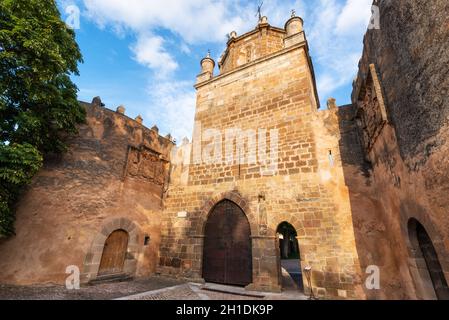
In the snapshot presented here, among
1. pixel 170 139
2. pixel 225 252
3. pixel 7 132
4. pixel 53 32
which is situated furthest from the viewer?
pixel 170 139

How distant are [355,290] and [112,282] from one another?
20.8ft

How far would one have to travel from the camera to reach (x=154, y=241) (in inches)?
298

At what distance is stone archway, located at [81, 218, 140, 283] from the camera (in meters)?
5.69

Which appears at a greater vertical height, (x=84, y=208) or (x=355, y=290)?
(x=84, y=208)

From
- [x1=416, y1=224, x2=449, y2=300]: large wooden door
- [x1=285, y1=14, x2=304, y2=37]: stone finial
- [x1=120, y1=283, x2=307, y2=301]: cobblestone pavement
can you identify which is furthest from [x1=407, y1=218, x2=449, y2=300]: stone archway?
[x1=285, y1=14, x2=304, y2=37]: stone finial

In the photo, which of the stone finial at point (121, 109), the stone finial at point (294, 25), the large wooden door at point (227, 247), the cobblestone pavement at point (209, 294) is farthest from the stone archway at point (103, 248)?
the stone finial at point (294, 25)

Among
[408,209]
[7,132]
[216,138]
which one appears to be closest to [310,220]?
[408,209]

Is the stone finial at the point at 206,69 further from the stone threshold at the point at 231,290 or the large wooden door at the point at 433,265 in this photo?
the large wooden door at the point at 433,265

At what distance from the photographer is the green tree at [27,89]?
4.23 metres

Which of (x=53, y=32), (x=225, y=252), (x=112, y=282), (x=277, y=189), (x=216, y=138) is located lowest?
(x=112, y=282)

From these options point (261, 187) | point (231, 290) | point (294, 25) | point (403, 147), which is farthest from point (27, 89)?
point (294, 25)

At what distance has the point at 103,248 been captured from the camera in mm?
6113

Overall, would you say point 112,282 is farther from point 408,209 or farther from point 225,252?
point 408,209

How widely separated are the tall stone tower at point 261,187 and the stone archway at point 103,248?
1.07 meters
